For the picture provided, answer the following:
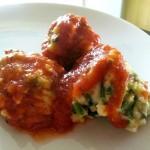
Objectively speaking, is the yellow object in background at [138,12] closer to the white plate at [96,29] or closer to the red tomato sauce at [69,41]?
the white plate at [96,29]

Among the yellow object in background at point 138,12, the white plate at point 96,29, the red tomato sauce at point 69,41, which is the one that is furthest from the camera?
the yellow object in background at point 138,12

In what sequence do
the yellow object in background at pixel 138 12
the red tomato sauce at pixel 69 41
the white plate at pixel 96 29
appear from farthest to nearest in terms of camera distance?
1. the yellow object in background at pixel 138 12
2. the red tomato sauce at pixel 69 41
3. the white plate at pixel 96 29

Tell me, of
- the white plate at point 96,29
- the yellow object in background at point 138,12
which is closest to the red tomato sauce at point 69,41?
the white plate at point 96,29

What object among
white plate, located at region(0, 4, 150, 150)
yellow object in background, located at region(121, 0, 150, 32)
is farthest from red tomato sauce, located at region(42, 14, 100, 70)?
yellow object in background, located at region(121, 0, 150, 32)

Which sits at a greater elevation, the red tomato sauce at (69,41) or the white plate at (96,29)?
the red tomato sauce at (69,41)

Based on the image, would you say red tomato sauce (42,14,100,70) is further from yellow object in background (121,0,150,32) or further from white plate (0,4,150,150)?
yellow object in background (121,0,150,32)

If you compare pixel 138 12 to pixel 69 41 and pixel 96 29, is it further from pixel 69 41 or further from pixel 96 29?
pixel 69 41

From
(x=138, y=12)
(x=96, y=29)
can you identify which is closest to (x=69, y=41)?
(x=96, y=29)

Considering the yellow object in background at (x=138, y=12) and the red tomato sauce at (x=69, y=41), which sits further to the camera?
the yellow object in background at (x=138, y=12)
